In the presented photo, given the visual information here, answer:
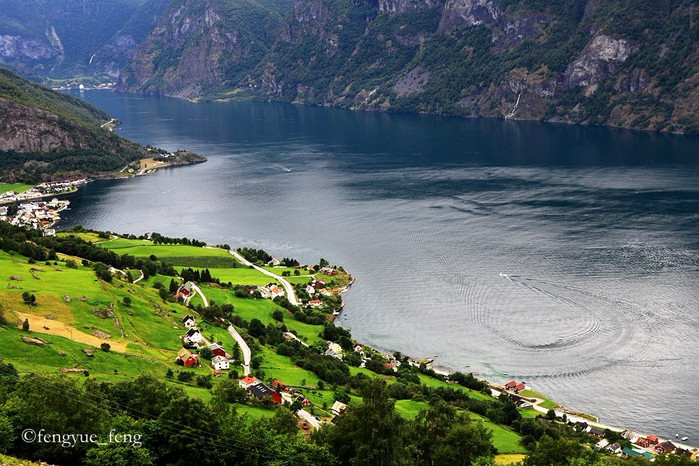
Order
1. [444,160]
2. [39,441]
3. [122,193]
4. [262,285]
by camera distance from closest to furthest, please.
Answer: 1. [39,441]
2. [262,285]
3. [122,193]
4. [444,160]

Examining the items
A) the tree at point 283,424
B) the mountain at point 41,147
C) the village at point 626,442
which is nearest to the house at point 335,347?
the village at point 626,442

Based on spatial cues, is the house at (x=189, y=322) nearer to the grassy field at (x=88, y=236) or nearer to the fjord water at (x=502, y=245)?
the fjord water at (x=502, y=245)

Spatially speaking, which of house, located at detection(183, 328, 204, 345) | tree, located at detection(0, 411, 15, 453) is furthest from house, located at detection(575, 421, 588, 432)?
tree, located at detection(0, 411, 15, 453)

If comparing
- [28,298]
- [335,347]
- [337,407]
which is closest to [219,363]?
[337,407]

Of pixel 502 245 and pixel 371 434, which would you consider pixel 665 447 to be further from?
pixel 502 245

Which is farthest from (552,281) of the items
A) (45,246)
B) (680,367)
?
(45,246)

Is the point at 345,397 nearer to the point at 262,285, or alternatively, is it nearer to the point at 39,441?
the point at 39,441
